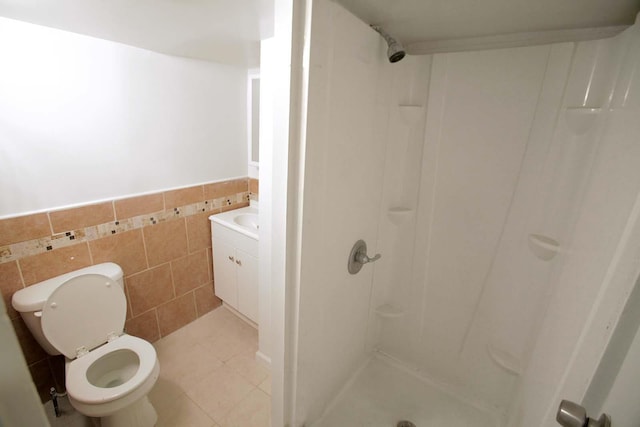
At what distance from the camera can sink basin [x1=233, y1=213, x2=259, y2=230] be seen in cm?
224

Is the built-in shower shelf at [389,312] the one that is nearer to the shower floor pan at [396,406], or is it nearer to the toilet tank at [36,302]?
the shower floor pan at [396,406]

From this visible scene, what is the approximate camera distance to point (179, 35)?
1380 millimetres

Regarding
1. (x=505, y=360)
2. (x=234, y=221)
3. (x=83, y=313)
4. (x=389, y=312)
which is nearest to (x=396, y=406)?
(x=389, y=312)

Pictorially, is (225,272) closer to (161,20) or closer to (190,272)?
(190,272)

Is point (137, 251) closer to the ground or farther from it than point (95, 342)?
farther from it

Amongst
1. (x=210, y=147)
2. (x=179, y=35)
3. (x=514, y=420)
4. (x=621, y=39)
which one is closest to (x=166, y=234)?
(x=210, y=147)

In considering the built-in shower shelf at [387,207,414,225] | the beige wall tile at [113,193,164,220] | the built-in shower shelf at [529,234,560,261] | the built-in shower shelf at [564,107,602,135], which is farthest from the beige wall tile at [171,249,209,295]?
the built-in shower shelf at [564,107,602,135]

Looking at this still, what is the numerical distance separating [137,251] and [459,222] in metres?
2.01

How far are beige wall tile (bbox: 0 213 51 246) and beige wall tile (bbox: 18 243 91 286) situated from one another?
0.11 metres

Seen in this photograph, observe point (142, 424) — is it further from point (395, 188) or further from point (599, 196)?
point (599, 196)

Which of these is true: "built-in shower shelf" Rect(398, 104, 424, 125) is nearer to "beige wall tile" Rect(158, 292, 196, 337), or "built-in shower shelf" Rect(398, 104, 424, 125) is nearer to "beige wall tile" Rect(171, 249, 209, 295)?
"beige wall tile" Rect(171, 249, 209, 295)

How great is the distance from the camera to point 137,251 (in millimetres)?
1824

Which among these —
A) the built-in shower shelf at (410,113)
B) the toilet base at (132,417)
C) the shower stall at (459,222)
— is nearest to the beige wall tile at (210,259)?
the toilet base at (132,417)

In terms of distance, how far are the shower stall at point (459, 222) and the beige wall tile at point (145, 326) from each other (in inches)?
56.4
